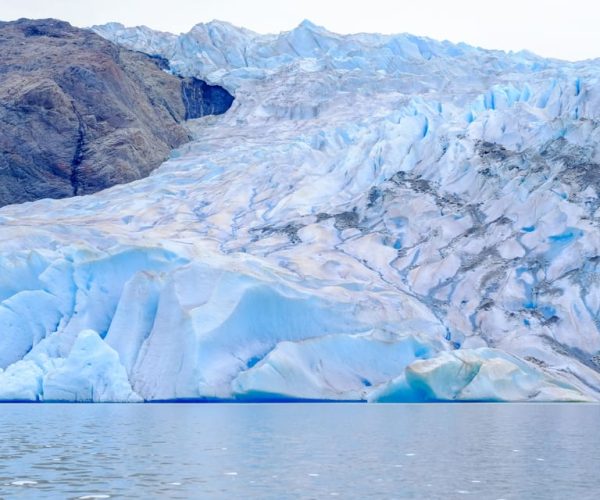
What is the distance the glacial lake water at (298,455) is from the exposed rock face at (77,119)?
23427mm

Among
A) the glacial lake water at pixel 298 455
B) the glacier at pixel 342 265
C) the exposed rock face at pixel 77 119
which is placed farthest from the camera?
the exposed rock face at pixel 77 119

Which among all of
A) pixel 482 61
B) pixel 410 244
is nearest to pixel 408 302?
pixel 410 244

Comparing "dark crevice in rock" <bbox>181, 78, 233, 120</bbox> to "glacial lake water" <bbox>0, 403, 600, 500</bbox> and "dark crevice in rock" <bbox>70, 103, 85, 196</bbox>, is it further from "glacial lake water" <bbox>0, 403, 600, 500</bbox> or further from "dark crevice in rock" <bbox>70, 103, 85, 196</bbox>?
"glacial lake water" <bbox>0, 403, 600, 500</bbox>

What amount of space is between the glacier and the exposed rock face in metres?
3.00

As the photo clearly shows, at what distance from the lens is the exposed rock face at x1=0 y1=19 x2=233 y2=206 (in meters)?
45.1

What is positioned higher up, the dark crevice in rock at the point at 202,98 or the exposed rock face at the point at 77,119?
A: the dark crevice in rock at the point at 202,98

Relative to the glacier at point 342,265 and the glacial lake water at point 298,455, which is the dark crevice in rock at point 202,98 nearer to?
the glacier at point 342,265

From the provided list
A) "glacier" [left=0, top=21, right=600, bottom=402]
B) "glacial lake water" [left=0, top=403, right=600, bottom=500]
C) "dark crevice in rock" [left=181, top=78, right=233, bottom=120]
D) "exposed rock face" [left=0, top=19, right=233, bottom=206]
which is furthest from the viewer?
"dark crevice in rock" [left=181, top=78, right=233, bottom=120]

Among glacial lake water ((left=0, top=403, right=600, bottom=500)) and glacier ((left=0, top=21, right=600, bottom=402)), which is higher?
glacier ((left=0, top=21, right=600, bottom=402))

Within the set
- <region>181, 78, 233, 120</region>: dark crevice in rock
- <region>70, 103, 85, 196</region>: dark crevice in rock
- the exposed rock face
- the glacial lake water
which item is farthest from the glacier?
<region>181, 78, 233, 120</region>: dark crevice in rock

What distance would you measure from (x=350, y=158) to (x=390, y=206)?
19.0 ft

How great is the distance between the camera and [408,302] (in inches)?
1147

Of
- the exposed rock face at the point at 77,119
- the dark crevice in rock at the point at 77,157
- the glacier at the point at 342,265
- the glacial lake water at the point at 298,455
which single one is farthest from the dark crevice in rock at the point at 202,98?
the glacial lake water at the point at 298,455

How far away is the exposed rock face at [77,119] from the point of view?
4506 centimetres
